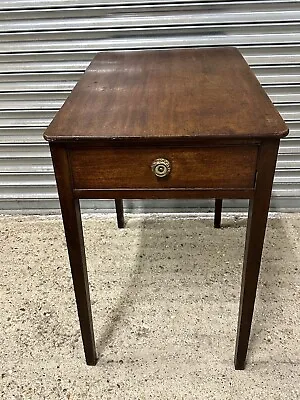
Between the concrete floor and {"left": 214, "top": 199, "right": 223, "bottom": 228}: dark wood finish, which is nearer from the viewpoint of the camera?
the concrete floor

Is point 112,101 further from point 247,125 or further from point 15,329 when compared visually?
point 15,329

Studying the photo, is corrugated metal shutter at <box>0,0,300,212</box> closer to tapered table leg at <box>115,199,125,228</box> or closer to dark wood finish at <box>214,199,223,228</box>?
dark wood finish at <box>214,199,223,228</box>

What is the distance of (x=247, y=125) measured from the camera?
802 millimetres

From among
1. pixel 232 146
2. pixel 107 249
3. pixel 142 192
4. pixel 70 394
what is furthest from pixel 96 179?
pixel 107 249

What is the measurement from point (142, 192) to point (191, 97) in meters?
0.25

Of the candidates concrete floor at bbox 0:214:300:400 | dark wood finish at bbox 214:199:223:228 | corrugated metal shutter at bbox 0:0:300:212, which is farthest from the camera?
dark wood finish at bbox 214:199:223:228

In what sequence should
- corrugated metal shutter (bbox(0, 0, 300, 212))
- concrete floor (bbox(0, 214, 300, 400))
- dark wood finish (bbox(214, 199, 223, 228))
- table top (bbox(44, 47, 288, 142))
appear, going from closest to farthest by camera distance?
table top (bbox(44, 47, 288, 142)) → concrete floor (bbox(0, 214, 300, 400)) → corrugated metal shutter (bbox(0, 0, 300, 212)) → dark wood finish (bbox(214, 199, 223, 228))

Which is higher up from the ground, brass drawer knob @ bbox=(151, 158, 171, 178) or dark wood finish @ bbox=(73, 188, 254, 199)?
brass drawer knob @ bbox=(151, 158, 171, 178)

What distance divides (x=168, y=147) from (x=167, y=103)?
0.14m

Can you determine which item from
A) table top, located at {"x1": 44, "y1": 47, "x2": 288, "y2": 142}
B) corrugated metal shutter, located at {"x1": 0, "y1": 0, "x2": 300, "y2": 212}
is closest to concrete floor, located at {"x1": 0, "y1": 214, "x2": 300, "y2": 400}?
corrugated metal shutter, located at {"x1": 0, "y1": 0, "x2": 300, "y2": 212}

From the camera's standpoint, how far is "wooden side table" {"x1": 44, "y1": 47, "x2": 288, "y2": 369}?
2.62 feet

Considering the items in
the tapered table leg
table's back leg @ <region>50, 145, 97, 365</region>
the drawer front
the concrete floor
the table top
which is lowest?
the concrete floor

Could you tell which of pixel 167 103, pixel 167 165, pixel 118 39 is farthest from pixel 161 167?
pixel 118 39

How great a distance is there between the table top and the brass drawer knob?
0.06 metres
